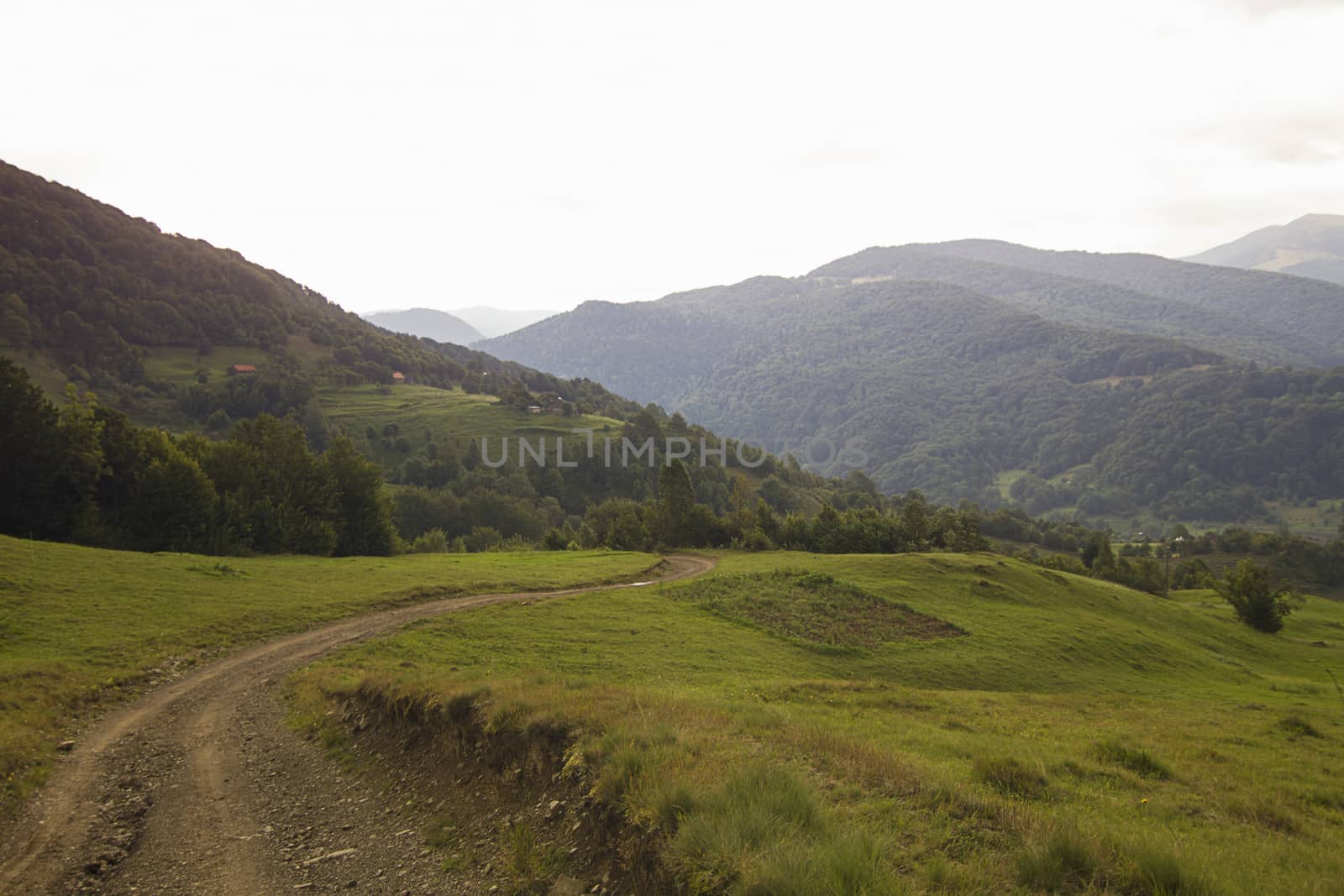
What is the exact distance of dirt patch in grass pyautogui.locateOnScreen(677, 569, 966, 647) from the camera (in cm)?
3183

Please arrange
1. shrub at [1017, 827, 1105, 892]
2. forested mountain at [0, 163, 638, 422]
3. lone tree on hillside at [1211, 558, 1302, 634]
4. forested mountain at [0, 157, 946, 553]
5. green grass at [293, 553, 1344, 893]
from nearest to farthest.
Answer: shrub at [1017, 827, 1105, 892], green grass at [293, 553, 1344, 893], forested mountain at [0, 157, 946, 553], lone tree on hillside at [1211, 558, 1302, 634], forested mountain at [0, 163, 638, 422]

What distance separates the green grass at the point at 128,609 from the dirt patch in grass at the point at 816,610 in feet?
30.0

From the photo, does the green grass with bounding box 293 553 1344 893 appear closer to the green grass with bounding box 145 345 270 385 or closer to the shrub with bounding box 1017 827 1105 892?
the shrub with bounding box 1017 827 1105 892

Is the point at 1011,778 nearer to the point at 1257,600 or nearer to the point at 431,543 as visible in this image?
the point at 1257,600

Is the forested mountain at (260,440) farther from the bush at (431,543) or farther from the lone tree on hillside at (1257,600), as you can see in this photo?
the lone tree on hillside at (1257,600)

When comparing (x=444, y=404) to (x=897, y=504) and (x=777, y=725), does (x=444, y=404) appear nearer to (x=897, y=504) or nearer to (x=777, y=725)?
(x=897, y=504)

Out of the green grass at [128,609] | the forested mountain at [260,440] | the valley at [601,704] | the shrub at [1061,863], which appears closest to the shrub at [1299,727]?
the valley at [601,704]

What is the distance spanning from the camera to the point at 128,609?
23.1m

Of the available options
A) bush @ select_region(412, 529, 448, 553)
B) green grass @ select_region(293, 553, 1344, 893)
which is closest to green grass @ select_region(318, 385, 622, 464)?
bush @ select_region(412, 529, 448, 553)

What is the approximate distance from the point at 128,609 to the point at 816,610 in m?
29.0

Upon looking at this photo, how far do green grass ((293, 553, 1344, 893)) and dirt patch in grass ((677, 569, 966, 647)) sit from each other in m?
0.54

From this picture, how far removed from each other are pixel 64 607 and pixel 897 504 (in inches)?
6647

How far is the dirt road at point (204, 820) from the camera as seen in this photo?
8.60 metres

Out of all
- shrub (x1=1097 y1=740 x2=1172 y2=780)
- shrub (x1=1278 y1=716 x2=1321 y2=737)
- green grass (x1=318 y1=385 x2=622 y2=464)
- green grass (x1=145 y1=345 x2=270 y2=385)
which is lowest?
shrub (x1=1278 y1=716 x2=1321 y2=737)
